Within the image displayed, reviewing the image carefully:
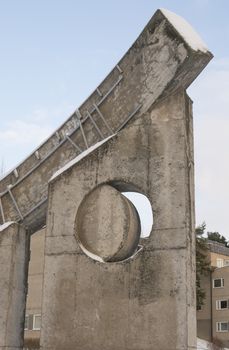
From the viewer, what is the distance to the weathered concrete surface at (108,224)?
359 inches

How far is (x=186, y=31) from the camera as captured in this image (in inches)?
385

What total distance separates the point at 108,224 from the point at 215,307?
38.1 meters

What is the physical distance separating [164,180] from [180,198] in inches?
16.9

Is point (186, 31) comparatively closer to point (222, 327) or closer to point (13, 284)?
point (13, 284)

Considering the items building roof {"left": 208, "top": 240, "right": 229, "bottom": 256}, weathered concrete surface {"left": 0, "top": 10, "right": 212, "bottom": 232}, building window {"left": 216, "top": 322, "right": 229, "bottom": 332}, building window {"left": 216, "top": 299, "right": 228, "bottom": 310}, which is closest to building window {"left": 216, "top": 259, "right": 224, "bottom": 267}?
building roof {"left": 208, "top": 240, "right": 229, "bottom": 256}

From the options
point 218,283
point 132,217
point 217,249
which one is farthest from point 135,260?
point 217,249

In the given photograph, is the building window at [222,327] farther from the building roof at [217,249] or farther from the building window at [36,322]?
the building window at [36,322]

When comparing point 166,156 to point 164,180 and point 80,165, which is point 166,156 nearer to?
point 164,180

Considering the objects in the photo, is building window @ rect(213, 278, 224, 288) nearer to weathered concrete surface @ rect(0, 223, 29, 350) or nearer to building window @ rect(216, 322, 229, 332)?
building window @ rect(216, 322, 229, 332)

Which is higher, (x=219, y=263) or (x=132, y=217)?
(x=219, y=263)

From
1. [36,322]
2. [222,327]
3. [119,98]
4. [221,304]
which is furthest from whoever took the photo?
[221,304]

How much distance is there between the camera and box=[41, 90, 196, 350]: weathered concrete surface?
839 cm

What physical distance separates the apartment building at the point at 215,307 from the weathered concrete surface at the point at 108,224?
121 feet

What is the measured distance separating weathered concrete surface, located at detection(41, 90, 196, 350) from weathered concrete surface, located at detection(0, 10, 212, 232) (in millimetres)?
595
